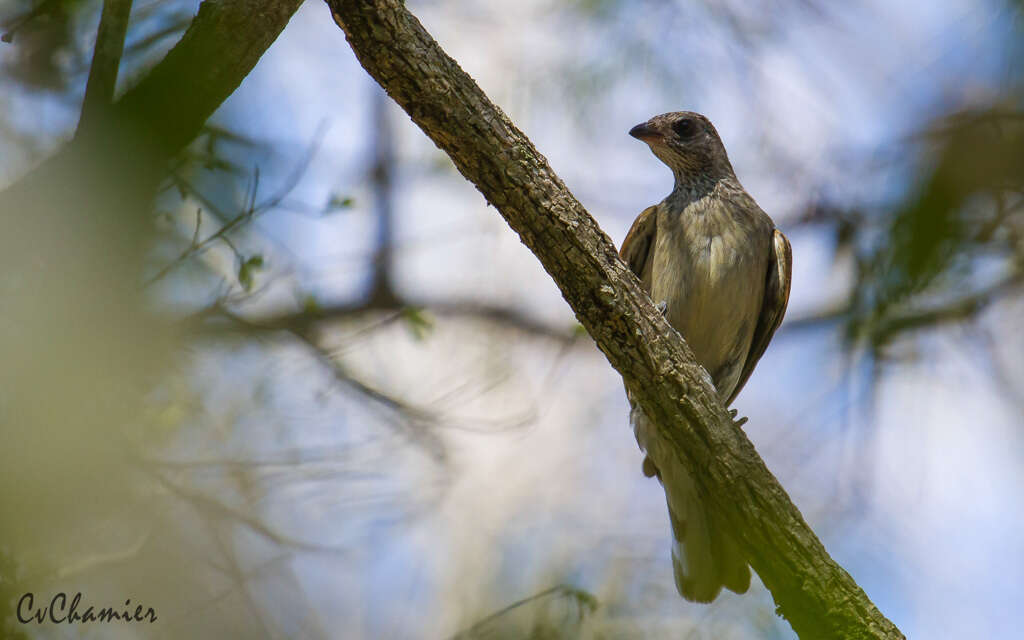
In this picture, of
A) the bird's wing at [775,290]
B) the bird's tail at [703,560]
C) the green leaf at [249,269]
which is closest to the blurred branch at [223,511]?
the green leaf at [249,269]

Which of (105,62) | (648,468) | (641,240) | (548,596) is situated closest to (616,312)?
(105,62)

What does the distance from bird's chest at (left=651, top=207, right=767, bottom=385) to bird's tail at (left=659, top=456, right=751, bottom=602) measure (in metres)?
0.84

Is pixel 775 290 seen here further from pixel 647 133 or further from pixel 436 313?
pixel 436 313

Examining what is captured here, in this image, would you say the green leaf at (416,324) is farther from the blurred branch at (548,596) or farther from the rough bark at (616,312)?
the rough bark at (616,312)

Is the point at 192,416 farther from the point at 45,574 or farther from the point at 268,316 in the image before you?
the point at 268,316

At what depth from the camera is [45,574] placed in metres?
2.43

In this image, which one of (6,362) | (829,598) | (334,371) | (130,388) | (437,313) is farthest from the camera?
(437,313)

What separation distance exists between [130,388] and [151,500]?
681 mm

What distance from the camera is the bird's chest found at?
464cm

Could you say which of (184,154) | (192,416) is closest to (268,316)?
(192,416)

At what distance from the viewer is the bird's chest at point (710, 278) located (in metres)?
4.64

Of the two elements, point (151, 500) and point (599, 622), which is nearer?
point (151, 500)

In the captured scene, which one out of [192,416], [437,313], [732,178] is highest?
[437,313]

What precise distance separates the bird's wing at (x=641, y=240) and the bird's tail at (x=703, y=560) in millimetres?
1302
